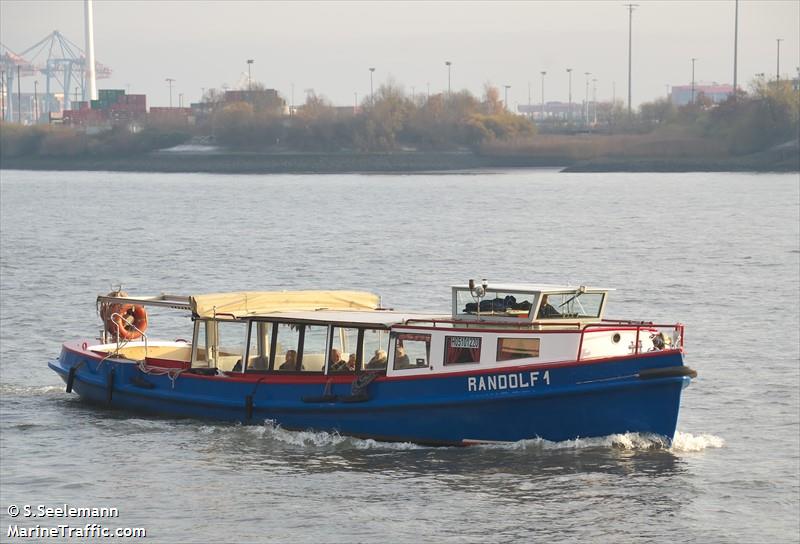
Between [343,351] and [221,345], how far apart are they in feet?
9.26

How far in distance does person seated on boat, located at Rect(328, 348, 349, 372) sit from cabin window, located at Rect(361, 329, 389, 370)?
0.42m

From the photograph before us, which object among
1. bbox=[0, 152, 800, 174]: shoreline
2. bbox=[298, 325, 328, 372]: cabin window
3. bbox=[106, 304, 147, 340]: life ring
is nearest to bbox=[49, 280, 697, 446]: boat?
bbox=[298, 325, 328, 372]: cabin window

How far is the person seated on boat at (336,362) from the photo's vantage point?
958 inches

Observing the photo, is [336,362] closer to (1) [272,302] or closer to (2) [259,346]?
(2) [259,346]

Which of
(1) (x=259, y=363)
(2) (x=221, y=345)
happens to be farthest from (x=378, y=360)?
(2) (x=221, y=345)

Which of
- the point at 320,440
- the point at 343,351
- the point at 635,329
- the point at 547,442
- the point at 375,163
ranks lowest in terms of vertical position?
the point at 320,440

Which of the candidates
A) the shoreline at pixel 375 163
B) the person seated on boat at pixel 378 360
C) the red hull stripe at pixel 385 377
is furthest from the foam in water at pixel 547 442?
the shoreline at pixel 375 163

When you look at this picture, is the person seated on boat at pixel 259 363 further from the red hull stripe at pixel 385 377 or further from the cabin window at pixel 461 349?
the cabin window at pixel 461 349

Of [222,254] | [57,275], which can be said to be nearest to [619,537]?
[57,275]

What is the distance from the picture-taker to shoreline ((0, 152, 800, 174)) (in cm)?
15575

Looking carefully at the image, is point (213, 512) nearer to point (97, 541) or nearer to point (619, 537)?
point (97, 541)

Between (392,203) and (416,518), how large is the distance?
83.8m

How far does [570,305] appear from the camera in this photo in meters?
23.5

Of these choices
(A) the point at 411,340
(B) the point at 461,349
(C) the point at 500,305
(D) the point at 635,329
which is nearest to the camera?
(D) the point at 635,329
